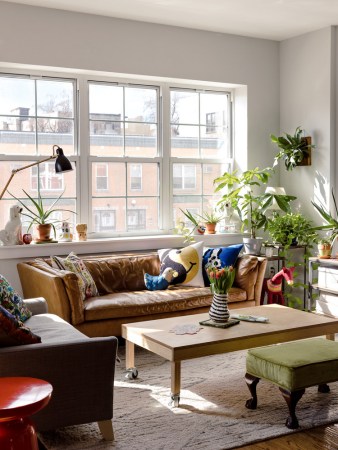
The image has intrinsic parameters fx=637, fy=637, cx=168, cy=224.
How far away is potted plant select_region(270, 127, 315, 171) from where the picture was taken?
21.4 ft

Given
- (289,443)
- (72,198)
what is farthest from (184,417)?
(72,198)

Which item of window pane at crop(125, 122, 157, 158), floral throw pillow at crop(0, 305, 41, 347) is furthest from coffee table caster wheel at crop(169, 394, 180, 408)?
window pane at crop(125, 122, 157, 158)

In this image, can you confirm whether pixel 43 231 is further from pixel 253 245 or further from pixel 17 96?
pixel 253 245

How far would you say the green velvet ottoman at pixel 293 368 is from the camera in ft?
12.0

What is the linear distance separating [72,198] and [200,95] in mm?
1840

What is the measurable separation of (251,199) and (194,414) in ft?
10.2

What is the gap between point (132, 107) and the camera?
21.0ft

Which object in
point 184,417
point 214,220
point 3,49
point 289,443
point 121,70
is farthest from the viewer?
point 214,220

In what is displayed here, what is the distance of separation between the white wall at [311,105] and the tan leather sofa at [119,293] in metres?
1.25

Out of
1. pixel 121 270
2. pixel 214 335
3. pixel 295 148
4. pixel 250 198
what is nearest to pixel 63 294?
pixel 121 270

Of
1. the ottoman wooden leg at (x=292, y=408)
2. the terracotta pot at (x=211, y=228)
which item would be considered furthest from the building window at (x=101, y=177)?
the ottoman wooden leg at (x=292, y=408)

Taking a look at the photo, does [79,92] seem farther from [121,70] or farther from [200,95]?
[200,95]

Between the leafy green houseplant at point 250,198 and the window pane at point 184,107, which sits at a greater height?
the window pane at point 184,107

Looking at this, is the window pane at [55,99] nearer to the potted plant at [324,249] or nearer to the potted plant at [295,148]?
the potted plant at [295,148]
